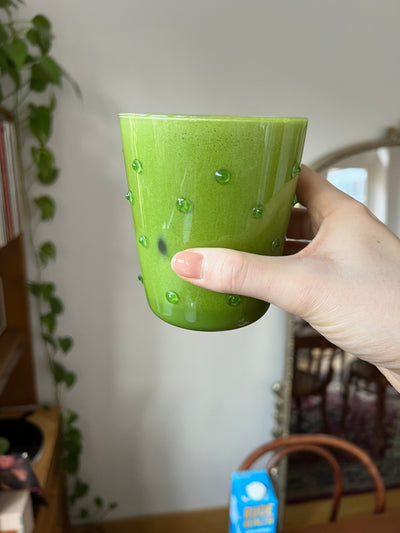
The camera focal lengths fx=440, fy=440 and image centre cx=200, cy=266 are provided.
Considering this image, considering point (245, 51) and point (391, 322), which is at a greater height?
point (245, 51)

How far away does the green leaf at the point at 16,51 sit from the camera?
1089mm

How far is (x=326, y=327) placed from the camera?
0.52 m

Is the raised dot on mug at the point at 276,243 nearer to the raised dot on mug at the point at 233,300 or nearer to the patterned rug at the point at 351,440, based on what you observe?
the raised dot on mug at the point at 233,300

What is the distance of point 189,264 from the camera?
0.41 metres

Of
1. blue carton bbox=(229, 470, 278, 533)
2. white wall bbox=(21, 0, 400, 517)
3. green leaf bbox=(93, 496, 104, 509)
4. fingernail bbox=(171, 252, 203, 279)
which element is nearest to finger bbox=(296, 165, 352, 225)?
fingernail bbox=(171, 252, 203, 279)

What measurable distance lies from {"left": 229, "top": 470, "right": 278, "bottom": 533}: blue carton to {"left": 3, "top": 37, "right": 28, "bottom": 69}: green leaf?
1.13m

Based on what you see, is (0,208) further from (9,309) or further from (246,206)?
(246,206)

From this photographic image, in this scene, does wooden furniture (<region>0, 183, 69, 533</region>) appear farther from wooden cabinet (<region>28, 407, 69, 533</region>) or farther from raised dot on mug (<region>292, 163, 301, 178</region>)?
raised dot on mug (<region>292, 163, 301, 178</region>)

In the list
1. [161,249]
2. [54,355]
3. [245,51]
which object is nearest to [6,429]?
[54,355]

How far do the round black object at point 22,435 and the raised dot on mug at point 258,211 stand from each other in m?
1.15

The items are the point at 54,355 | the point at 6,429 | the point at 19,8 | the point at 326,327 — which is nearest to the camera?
the point at 326,327

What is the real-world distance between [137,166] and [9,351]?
3.54ft

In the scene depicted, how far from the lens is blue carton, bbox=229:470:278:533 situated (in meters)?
0.94

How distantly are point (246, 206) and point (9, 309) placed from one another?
126 centimetres
